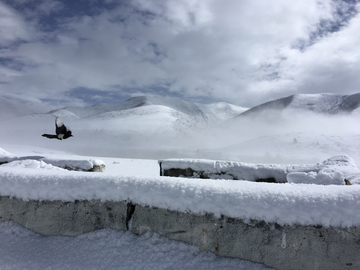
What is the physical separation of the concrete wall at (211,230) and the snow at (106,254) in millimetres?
63

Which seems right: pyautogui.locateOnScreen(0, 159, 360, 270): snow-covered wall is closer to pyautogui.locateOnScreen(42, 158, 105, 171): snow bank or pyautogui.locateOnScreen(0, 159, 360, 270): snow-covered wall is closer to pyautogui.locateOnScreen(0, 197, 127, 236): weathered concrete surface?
pyautogui.locateOnScreen(0, 197, 127, 236): weathered concrete surface

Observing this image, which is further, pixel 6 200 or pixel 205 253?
pixel 6 200

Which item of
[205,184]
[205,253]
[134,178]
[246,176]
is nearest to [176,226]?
[205,253]

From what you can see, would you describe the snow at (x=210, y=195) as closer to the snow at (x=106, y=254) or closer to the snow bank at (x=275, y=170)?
the snow at (x=106, y=254)

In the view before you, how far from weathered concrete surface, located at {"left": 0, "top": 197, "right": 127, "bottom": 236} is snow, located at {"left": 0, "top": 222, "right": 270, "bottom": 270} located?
73 mm

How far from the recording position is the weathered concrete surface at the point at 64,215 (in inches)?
85.3

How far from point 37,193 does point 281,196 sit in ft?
7.72

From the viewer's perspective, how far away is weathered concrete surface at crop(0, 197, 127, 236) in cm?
217

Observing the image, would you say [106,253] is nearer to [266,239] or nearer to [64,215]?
[64,215]

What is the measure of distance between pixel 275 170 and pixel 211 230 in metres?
3.23

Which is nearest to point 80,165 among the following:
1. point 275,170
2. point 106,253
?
point 106,253

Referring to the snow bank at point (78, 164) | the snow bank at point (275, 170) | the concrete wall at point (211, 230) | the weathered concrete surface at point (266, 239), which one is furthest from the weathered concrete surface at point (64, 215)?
the snow bank at point (78, 164)

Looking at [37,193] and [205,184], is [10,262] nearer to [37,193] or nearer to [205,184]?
[37,193]

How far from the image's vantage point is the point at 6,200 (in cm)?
245
